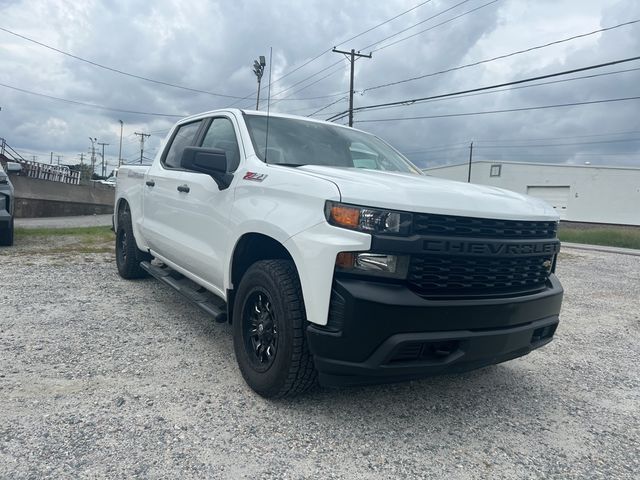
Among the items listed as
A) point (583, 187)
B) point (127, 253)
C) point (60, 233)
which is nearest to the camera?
point (127, 253)

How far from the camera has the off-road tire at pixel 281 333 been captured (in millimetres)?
2662

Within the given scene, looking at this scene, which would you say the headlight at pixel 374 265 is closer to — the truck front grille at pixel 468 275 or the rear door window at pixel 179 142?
the truck front grille at pixel 468 275

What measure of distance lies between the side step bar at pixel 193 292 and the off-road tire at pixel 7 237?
4.76m

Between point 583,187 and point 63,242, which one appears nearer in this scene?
point 63,242

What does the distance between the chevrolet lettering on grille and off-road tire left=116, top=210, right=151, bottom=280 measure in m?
4.15

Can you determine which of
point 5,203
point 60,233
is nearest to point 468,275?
point 5,203

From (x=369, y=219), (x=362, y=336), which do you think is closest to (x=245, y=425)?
(x=362, y=336)

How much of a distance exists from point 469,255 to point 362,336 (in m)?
0.70

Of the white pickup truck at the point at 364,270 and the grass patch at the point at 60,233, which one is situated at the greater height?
the white pickup truck at the point at 364,270

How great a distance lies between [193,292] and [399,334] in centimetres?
220

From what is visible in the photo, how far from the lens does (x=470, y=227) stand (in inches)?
102

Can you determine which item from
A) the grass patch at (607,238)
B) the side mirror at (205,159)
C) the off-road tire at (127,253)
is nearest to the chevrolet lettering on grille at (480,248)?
the side mirror at (205,159)

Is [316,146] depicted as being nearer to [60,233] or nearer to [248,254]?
[248,254]

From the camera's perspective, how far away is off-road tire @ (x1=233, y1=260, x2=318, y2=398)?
2662 millimetres
